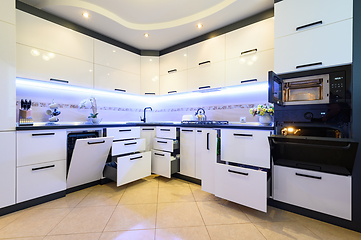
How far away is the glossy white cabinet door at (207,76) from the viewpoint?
8.18 feet

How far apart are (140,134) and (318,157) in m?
2.21

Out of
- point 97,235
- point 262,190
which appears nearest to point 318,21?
point 262,190

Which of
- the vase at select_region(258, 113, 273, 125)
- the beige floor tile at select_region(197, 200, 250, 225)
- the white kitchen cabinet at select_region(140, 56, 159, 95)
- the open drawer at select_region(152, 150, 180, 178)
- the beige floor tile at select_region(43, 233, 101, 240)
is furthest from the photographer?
the white kitchen cabinet at select_region(140, 56, 159, 95)

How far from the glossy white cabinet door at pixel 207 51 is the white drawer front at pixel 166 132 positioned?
46.0 inches

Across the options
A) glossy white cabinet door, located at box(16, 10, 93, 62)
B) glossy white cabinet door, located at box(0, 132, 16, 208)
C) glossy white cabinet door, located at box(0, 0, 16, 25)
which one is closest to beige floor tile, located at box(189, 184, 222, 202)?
glossy white cabinet door, located at box(0, 132, 16, 208)

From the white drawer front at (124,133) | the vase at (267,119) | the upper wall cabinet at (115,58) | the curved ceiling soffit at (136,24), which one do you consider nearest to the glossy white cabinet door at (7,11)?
the curved ceiling soffit at (136,24)

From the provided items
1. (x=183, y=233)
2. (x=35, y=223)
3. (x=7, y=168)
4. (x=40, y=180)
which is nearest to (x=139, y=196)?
(x=183, y=233)

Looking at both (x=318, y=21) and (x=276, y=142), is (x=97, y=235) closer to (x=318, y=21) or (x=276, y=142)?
(x=276, y=142)

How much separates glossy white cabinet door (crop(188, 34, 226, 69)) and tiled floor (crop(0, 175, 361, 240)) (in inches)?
78.4

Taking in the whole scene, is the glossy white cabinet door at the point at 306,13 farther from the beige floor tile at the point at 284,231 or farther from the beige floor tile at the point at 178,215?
the beige floor tile at the point at 178,215

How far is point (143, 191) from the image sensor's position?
2.13 meters

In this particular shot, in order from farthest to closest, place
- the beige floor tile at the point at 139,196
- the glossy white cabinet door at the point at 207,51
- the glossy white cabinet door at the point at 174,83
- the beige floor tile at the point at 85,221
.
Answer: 1. the glossy white cabinet door at the point at 174,83
2. the glossy white cabinet door at the point at 207,51
3. the beige floor tile at the point at 139,196
4. the beige floor tile at the point at 85,221

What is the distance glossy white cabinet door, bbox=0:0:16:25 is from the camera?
5.08 feet

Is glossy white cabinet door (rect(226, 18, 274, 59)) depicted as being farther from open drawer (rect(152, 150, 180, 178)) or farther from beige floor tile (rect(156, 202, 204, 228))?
beige floor tile (rect(156, 202, 204, 228))
